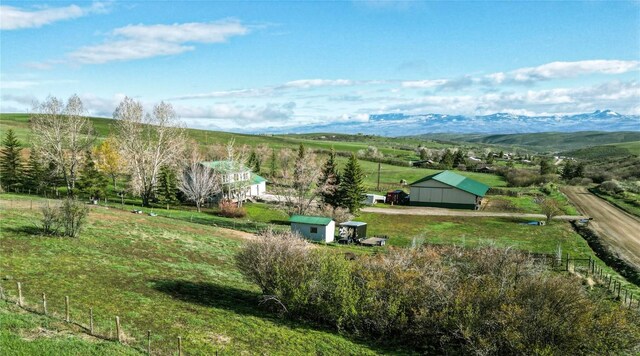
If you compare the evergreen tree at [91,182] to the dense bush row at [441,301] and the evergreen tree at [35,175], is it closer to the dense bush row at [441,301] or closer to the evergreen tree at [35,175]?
the evergreen tree at [35,175]

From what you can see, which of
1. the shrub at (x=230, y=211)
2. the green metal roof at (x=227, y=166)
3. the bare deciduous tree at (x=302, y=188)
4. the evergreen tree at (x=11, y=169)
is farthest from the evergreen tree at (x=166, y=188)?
the evergreen tree at (x=11, y=169)

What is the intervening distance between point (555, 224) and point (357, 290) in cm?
5544

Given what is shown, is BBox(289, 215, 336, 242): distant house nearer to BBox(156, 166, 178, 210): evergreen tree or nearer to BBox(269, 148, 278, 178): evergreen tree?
BBox(156, 166, 178, 210): evergreen tree

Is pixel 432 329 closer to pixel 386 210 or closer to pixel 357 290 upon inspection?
pixel 357 290

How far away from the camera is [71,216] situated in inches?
1336

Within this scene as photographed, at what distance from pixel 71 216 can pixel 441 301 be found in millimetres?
28594

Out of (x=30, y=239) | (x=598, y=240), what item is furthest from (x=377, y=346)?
(x=598, y=240)

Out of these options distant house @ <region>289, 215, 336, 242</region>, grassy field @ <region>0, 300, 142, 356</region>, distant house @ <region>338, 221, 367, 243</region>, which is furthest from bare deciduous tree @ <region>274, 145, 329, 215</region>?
grassy field @ <region>0, 300, 142, 356</region>

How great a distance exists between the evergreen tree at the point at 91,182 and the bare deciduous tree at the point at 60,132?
6.21 ft

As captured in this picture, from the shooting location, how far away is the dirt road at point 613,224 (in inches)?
2055

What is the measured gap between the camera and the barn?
87.4 meters

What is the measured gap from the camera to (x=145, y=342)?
19.2 m

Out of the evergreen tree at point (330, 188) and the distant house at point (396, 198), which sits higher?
the evergreen tree at point (330, 188)

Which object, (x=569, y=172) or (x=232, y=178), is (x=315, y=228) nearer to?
(x=232, y=178)
